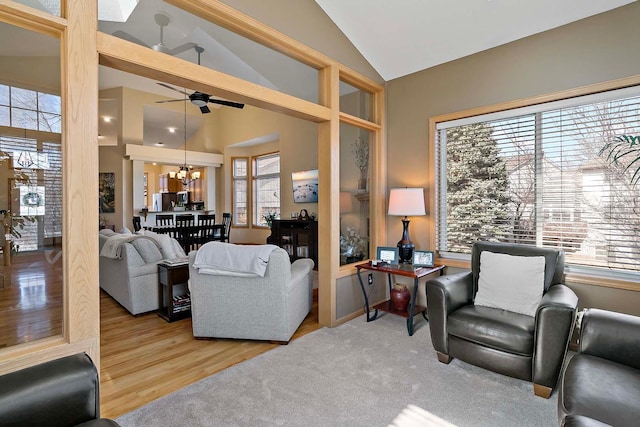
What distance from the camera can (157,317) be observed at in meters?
3.68

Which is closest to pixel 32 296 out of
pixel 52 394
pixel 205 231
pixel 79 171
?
pixel 79 171

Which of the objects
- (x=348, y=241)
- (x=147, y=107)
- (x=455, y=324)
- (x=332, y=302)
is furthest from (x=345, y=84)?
(x=147, y=107)

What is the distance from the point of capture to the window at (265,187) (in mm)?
8727

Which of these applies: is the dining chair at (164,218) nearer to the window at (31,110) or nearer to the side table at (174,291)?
the side table at (174,291)

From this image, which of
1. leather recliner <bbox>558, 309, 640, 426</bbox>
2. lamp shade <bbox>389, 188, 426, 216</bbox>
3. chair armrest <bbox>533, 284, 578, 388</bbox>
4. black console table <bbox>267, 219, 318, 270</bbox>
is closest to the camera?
leather recliner <bbox>558, 309, 640, 426</bbox>

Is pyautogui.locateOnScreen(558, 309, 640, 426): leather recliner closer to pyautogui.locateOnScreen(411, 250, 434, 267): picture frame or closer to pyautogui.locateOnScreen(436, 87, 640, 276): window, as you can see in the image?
pyautogui.locateOnScreen(436, 87, 640, 276): window

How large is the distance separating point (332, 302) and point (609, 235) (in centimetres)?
250

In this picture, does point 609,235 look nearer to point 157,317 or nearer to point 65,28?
Result: point 65,28

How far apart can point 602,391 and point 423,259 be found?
2039 mm

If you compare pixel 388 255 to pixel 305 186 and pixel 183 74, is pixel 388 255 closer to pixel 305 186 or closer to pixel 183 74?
pixel 183 74

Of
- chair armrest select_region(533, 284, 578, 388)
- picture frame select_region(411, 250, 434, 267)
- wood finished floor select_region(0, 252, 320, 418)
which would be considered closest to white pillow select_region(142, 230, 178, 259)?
wood finished floor select_region(0, 252, 320, 418)

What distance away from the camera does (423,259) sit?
3.43 meters

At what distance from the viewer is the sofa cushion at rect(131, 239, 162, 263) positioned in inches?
149

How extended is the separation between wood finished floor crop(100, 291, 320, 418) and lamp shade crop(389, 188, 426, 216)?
1536mm
